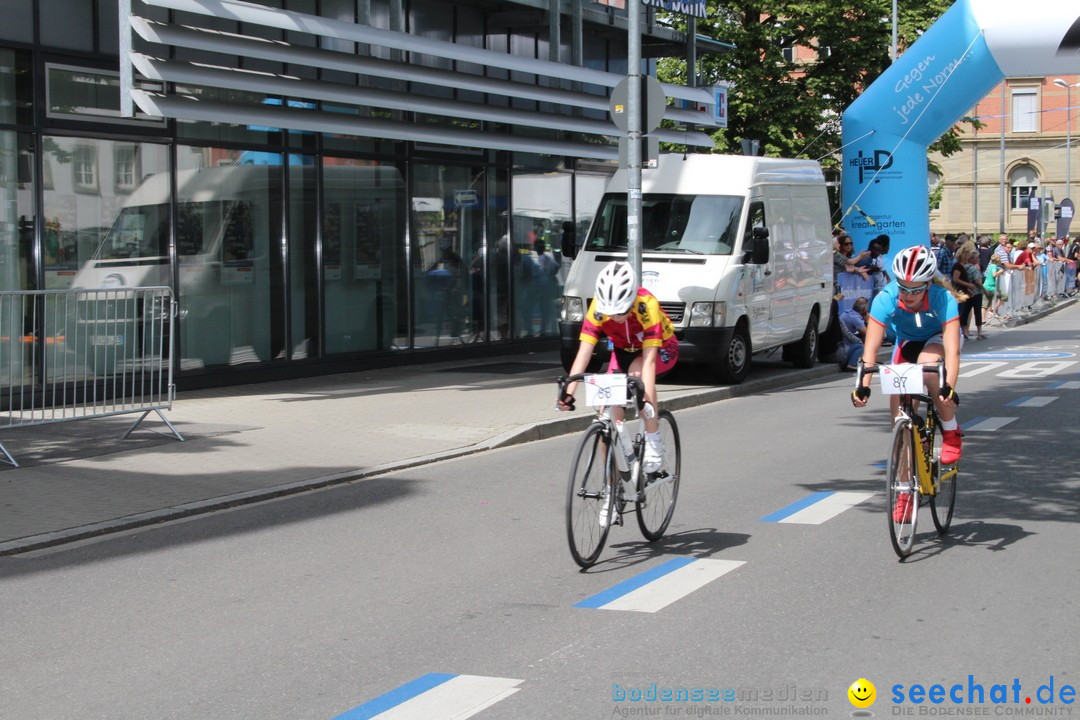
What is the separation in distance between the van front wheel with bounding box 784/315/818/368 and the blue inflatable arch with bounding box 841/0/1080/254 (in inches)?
101

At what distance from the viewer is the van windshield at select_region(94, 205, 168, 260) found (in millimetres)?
14586

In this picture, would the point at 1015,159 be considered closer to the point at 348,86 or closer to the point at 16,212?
the point at 348,86

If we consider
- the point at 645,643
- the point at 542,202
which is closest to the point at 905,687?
the point at 645,643

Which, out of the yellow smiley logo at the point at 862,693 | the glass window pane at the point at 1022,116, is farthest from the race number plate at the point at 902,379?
the glass window pane at the point at 1022,116

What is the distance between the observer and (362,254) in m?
18.0

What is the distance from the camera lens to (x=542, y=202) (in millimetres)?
21484

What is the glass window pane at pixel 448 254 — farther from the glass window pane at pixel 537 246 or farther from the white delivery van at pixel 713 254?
the white delivery van at pixel 713 254

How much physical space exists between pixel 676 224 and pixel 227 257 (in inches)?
213

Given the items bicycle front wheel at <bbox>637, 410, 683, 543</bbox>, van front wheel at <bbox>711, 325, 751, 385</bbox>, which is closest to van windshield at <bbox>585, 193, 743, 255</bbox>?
van front wheel at <bbox>711, 325, 751, 385</bbox>

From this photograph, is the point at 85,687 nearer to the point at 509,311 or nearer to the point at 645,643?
the point at 645,643

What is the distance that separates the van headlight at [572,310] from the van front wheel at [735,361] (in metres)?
1.69

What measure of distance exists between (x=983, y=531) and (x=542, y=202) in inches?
559

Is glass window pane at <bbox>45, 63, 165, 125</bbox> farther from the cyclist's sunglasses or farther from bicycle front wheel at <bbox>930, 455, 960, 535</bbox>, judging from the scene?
bicycle front wheel at <bbox>930, 455, 960, 535</bbox>

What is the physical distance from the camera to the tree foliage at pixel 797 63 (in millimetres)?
31656
